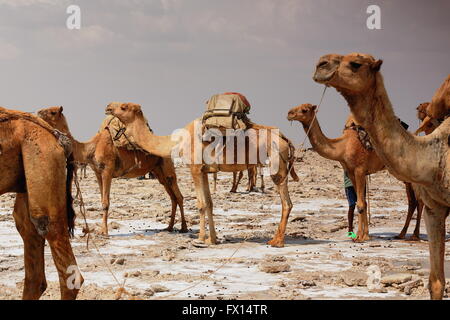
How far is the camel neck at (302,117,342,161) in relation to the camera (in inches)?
466

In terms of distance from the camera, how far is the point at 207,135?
1114 centimetres

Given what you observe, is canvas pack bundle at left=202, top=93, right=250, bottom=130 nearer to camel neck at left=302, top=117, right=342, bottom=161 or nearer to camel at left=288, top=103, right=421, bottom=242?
camel at left=288, top=103, right=421, bottom=242

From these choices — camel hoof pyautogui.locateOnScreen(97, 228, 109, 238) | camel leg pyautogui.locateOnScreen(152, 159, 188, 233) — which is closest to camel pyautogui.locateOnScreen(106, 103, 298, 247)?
camel leg pyautogui.locateOnScreen(152, 159, 188, 233)

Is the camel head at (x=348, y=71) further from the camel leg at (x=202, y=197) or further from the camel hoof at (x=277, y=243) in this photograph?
the camel leg at (x=202, y=197)

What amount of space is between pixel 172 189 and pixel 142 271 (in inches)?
195

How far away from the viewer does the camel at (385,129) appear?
512 centimetres

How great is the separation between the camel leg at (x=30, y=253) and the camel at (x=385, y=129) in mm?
2891

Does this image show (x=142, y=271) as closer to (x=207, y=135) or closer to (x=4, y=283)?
(x=4, y=283)

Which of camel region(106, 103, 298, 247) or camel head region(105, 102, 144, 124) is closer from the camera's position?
camel region(106, 103, 298, 247)

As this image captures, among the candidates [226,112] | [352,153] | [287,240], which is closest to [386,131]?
[226,112]

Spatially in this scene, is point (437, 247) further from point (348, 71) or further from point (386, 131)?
point (348, 71)

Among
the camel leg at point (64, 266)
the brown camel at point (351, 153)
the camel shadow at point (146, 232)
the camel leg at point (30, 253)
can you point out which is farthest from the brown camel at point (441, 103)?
the camel shadow at point (146, 232)

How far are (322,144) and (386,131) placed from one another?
660 cm

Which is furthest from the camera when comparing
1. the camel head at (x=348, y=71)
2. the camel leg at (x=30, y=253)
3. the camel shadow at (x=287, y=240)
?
the camel shadow at (x=287, y=240)
